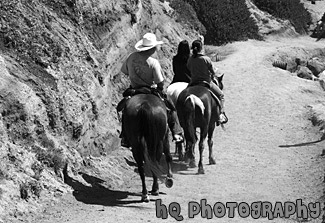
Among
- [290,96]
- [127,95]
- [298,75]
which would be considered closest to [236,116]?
[290,96]

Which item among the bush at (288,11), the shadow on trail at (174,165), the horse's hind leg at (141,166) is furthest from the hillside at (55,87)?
the bush at (288,11)

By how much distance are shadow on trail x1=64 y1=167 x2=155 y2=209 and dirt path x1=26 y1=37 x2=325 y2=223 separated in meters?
0.02

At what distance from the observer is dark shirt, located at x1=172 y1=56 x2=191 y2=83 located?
703 inches

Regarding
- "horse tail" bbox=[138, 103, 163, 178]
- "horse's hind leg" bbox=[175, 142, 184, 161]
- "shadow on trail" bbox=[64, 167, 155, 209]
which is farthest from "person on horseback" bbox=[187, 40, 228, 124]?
"horse tail" bbox=[138, 103, 163, 178]

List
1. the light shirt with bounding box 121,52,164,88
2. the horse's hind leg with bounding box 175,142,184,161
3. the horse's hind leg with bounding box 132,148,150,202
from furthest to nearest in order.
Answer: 1. the horse's hind leg with bounding box 175,142,184,161
2. the light shirt with bounding box 121,52,164,88
3. the horse's hind leg with bounding box 132,148,150,202

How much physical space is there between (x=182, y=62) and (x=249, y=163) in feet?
10.6

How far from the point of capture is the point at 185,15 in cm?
3019

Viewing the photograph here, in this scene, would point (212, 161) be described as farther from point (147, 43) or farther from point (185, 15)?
point (185, 15)

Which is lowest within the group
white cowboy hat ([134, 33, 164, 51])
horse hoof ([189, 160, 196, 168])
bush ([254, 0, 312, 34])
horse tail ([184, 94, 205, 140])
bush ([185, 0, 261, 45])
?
bush ([254, 0, 312, 34])

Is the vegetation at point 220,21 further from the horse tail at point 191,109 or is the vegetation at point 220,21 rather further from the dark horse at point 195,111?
the horse tail at point 191,109

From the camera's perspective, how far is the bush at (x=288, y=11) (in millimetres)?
40938

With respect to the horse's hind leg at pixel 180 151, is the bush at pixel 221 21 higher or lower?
lower

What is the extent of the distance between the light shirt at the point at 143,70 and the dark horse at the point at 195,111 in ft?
7.73

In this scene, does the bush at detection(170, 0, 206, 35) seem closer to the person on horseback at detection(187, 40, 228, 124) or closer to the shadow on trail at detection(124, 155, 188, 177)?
the person on horseback at detection(187, 40, 228, 124)
